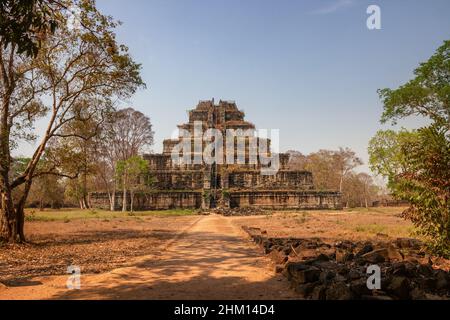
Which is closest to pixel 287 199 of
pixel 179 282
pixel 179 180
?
pixel 179 180

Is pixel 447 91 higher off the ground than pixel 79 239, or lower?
higher

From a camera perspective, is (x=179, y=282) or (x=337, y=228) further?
(x=337, y=228)

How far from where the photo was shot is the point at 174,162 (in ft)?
150

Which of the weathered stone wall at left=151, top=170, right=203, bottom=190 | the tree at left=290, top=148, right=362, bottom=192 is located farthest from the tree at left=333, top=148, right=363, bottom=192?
the weathered stone wall at left=151, top=170, right=203, bottom=190

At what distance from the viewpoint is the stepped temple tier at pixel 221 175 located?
40625 millimetres

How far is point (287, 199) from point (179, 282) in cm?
3501

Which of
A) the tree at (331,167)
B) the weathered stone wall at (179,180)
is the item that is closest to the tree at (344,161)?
the tree at (331,167)

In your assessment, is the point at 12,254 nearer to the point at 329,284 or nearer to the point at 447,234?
the point at 329,284

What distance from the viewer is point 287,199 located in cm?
4112

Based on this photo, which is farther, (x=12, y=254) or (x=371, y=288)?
(x=12, y=254)

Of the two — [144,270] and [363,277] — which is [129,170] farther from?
[363,277]
